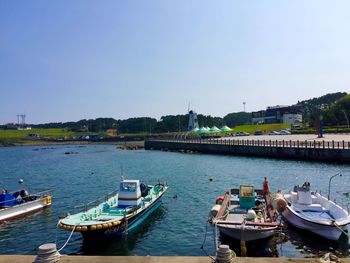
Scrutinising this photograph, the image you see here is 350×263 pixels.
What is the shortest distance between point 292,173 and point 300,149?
16.8 m

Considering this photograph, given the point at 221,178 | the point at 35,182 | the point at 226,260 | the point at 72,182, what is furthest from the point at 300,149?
the point at 226,260

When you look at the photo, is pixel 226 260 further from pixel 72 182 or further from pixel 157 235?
pixel 72 182

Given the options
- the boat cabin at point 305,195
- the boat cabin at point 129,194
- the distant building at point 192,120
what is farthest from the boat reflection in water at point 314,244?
the distant building at point 192,120

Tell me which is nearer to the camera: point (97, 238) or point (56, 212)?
point (97, 238)

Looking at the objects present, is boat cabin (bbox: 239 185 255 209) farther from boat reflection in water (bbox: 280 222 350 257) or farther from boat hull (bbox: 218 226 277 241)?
boat hull (bbox: 218 226 277 241)

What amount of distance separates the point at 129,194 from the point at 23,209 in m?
10.6

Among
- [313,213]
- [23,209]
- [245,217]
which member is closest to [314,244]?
[313,213]

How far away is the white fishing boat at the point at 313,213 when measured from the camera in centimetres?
2066

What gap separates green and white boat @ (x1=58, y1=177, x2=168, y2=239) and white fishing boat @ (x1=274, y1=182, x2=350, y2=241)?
980cm

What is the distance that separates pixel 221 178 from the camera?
47875mm

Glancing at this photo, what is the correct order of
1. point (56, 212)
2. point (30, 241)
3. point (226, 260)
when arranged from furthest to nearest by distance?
point (56, 212) < point (30, 241) < point (226, 260)

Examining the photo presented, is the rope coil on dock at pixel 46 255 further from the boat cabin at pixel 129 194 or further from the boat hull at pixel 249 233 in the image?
the boat cabin at pixel 129 194

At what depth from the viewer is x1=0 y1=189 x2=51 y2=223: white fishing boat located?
→ 29.1 metres

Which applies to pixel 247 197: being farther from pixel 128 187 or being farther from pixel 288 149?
pixel 288 149
